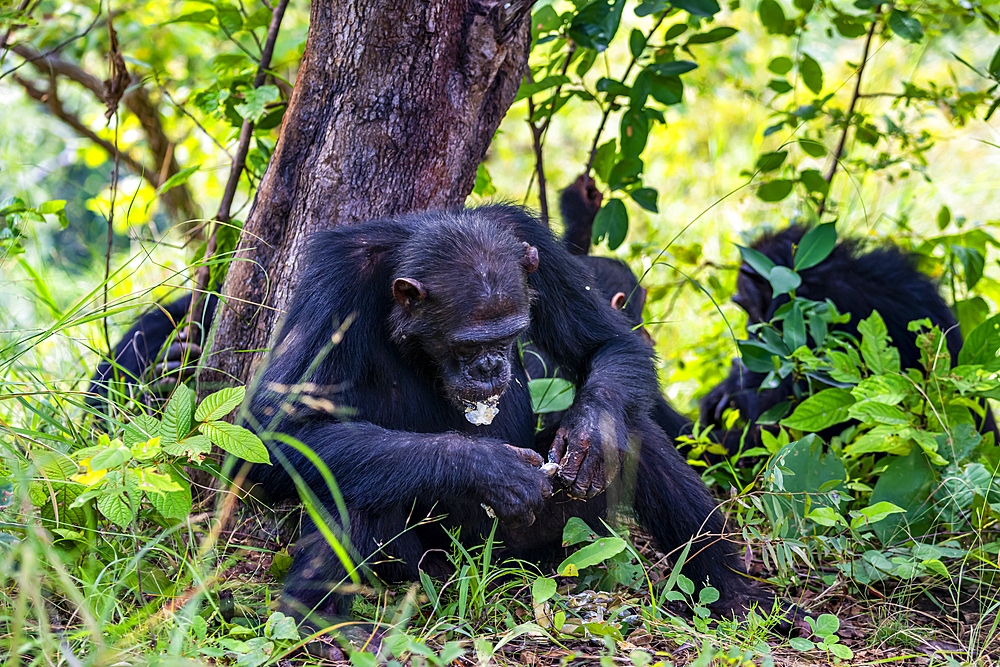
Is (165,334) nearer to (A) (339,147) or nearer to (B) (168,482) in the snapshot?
(A) (339,147)

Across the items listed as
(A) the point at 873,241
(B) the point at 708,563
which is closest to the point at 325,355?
(B) the point at 708,563

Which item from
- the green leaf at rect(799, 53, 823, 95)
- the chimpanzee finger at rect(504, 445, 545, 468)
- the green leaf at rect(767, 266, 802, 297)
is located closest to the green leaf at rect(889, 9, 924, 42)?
the green leaf at rect(799, 53, 823, 95)

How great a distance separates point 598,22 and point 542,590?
8.49ft

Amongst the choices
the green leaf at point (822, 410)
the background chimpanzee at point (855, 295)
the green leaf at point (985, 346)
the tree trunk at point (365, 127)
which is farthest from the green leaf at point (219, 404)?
the background chimpanzee at point (855, 295)

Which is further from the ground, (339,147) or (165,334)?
(339,147)

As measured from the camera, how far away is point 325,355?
9.10 feet

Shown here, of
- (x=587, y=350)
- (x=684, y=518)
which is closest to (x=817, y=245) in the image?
(x=587, y=350)

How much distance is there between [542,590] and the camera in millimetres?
2578

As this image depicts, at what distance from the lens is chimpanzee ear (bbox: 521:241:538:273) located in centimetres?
298

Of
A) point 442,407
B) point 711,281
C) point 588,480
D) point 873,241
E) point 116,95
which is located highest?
point 116,95

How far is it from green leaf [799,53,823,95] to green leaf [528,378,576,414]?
2200 mm

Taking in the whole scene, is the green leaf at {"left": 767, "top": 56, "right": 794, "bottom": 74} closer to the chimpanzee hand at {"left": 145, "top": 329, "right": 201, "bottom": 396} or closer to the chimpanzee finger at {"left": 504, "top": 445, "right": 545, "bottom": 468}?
the chimpanzee finger at {"left": 504, "top": 445, "right": 545, "bottom": 468}

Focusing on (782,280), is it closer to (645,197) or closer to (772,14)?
(645,197)

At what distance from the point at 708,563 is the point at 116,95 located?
140 inches
